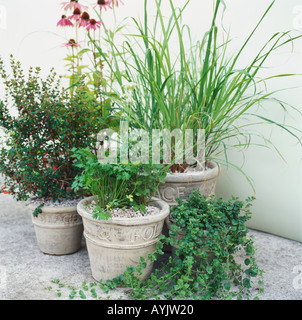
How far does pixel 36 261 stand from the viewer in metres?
1.81

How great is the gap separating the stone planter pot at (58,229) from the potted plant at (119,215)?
25 centimetres


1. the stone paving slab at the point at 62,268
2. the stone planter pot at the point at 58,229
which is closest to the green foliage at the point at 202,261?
the stone paving slab at the point at 62,268

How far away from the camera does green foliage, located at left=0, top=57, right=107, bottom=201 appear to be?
1.77 metres

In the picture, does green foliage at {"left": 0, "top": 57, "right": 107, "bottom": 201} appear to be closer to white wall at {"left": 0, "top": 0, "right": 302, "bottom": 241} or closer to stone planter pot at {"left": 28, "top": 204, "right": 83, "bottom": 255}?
stone planter pot at {"left": 28, "top": 204, "right": 83, "bottom": 255}

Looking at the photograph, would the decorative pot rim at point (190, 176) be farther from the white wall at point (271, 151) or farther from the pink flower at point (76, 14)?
the pink flower at point (76, 14)

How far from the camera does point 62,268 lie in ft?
5.72

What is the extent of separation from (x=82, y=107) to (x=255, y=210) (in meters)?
1.26

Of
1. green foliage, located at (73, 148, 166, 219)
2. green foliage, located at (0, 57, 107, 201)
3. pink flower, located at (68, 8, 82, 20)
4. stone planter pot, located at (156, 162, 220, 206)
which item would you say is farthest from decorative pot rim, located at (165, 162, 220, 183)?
pink flower, located at (68, 8, 82, 20)

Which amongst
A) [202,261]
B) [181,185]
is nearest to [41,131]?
[181,185]

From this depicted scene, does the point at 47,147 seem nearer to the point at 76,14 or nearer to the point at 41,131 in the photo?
the point at 41,131

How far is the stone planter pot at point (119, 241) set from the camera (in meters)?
1.50

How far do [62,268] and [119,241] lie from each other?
42 cm

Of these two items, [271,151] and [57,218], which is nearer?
[57,218]
